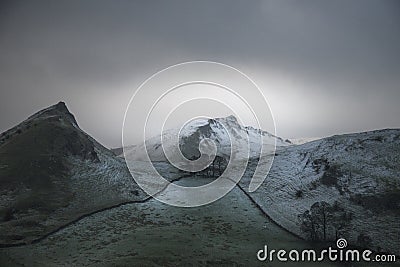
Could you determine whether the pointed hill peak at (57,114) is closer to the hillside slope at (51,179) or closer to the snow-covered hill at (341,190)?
the hillside slope at (51,179)

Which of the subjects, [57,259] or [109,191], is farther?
[109,191]

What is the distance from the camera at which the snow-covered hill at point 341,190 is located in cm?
6425

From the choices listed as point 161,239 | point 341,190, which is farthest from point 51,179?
point 341,190

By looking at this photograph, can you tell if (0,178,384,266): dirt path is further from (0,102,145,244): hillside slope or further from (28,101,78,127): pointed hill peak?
(28,101,78,127): pointed hill peak

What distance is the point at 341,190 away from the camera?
79812mm

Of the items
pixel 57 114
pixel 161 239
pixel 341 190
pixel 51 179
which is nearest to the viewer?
pixel 161 239

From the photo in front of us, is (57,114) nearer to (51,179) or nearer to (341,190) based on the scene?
(51,179)

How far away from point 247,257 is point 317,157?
57359 mm

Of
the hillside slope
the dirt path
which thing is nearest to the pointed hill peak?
the hillside slope

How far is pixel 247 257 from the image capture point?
50469 mm

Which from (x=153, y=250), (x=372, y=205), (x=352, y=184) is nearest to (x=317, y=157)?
(x=352, y=184)

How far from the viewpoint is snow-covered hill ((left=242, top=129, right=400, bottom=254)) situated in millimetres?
64250

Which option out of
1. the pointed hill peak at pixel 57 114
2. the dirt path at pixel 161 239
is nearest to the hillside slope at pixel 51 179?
the pointed hill peak at pixel 57 114

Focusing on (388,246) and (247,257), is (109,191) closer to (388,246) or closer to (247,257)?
(247,257)
